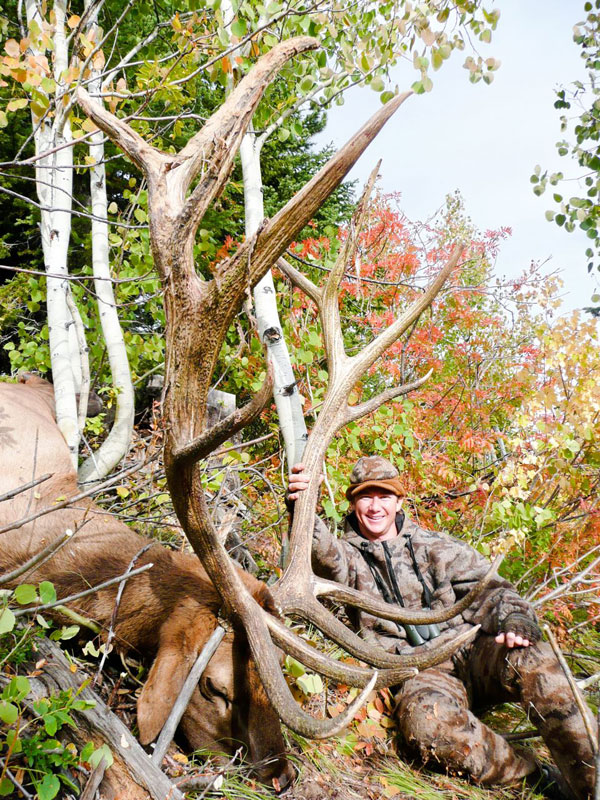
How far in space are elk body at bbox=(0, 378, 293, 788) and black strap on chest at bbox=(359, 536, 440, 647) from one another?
122 centimetres

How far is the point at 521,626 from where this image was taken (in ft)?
9.89

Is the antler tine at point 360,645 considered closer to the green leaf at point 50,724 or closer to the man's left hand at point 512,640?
the man's left hand at point 512,640

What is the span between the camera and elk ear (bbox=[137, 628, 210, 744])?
7.21 feet

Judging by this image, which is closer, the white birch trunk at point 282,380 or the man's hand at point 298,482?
the man's hand at point 298,482

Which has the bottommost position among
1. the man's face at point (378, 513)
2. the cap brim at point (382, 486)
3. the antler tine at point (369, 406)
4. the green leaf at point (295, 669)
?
the green leaf at point (295, 669)

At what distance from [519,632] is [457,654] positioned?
534mm

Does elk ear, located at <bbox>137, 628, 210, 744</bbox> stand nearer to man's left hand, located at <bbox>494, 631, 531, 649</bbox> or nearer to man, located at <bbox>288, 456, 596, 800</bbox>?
man, located at <bbox>288, 456, 596, 800</bbox>

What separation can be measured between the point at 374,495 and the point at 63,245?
2.78 metres

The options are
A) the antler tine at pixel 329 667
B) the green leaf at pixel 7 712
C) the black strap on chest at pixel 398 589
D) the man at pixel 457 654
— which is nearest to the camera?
the green leaf at pixel 7 712

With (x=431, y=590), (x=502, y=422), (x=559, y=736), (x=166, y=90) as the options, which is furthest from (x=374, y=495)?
(x=502, y=422)

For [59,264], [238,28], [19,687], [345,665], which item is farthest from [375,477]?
[238,28]

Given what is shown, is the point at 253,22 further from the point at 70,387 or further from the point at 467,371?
the point at 467,371

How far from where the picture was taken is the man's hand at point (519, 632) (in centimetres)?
297

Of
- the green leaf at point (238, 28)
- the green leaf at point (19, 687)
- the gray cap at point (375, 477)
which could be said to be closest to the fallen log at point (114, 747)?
the green leaf at point (19, 687)
